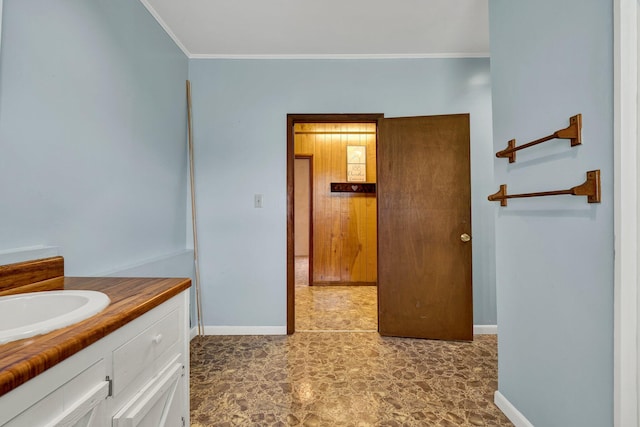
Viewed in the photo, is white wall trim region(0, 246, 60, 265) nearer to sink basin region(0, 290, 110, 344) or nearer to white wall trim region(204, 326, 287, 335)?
sink basin region(0, 290, 110, 344)

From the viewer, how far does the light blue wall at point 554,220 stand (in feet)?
3.31

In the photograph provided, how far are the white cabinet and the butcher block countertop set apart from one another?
27 millimetres

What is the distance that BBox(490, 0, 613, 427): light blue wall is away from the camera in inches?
39.7

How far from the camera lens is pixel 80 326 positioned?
0.67 metres

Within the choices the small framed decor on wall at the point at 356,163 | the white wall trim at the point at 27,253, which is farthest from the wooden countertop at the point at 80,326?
the small framed decor on wall at the point at 356,163

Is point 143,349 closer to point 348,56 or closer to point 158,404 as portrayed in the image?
point 158,404

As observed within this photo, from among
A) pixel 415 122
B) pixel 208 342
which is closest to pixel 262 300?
pixel 208 342

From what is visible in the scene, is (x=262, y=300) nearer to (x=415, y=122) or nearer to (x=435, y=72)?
(x=415, y=122)

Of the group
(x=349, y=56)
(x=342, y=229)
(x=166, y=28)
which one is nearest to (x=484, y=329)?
(x=342, y=229)

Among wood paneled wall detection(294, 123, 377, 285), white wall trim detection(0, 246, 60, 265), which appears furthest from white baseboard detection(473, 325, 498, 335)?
white wall trim detection(0, 246, 60, 265)

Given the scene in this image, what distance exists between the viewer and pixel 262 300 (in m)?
2.53

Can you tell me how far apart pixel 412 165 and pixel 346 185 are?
1814 millimetres
